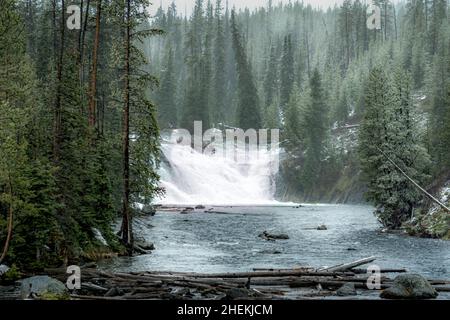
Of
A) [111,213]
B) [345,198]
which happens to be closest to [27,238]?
[111,213]

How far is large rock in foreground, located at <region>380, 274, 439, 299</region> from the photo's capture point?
15789 millimetres

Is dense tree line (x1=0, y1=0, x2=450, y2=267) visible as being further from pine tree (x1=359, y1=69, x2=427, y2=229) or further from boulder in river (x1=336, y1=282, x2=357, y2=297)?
boulder in river (x1=336, y1=282, x2=357, y2=297)

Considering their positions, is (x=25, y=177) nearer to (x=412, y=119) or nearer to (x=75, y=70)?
(x=75, y=70)

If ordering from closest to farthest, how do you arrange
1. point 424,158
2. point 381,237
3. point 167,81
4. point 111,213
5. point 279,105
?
1. point 111,213
2. point 381,237
3. point 424,158
4. point 167,81
5. point 279,105

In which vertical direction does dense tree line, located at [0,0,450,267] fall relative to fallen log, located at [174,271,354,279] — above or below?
above

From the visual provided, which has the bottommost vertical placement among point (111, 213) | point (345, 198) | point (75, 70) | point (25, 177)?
point (345, 198)

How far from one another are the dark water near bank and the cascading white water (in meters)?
28.1

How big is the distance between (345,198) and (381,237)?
44.3 m

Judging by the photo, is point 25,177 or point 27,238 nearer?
point 25,177

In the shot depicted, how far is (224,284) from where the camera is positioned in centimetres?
1688

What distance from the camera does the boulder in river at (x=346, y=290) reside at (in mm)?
16125

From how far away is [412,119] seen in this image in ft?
138

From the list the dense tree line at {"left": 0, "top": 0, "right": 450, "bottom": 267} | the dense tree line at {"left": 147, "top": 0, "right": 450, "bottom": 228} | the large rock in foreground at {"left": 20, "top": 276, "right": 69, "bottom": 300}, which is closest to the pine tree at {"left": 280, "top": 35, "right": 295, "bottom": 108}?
the dense tree line at {"left": 147, "top": 0, "right": 450, "bottom": 228}

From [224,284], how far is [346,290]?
11.5ft
